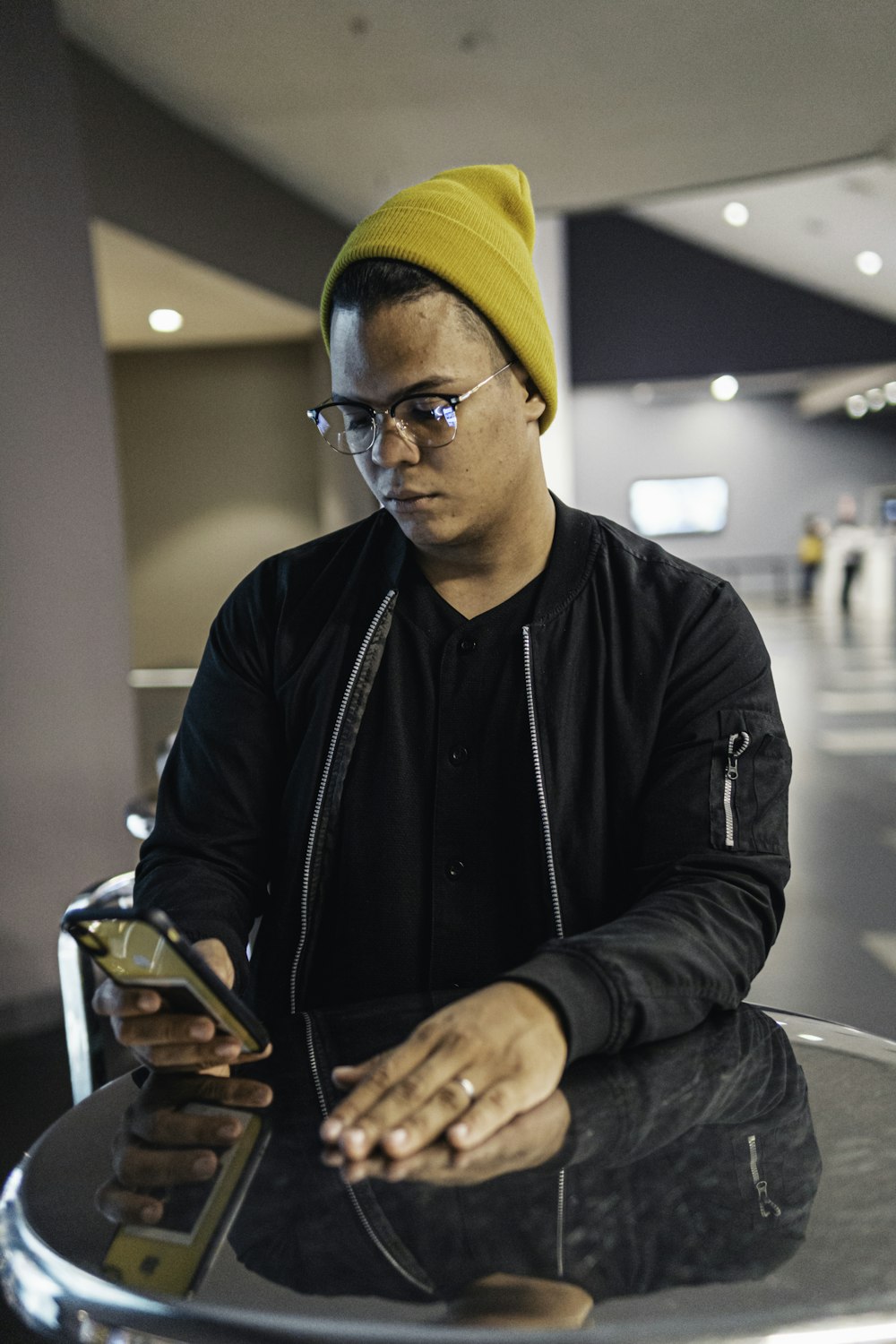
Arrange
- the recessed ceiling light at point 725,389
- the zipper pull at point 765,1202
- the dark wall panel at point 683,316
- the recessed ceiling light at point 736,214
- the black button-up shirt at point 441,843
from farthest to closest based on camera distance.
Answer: the recessed ceiling light at point 725,389, the dark wall panel at point 683,316, the recessed ceiling light at point 736,214, the black button-up shirt at point 441,843, the zipper pull at point 765,1202

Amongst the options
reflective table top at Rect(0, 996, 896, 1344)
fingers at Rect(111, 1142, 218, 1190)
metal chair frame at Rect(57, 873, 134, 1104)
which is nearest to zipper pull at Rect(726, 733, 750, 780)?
reflective table top at Rect(0, 996, 896, 1344)

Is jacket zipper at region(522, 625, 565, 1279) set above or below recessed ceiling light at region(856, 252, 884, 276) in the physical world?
below

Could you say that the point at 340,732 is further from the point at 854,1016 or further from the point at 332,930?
the point at 854,1016

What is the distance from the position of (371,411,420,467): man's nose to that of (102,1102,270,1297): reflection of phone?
712 mm

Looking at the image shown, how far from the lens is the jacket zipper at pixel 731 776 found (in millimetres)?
1291

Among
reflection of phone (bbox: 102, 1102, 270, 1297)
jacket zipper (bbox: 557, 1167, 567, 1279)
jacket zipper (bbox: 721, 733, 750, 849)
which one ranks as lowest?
reflection of phone (bbox: 102, 1102, 270, 1297)

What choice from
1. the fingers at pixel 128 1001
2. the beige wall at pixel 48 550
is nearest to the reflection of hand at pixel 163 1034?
the fingers at pixel 128 1001

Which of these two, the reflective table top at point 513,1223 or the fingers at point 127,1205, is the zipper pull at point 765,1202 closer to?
the reflective table top at point 513,1223

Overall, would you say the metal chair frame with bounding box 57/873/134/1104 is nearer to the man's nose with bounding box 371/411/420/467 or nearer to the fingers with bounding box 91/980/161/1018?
the fingers with bounding box 91/980/161/1018

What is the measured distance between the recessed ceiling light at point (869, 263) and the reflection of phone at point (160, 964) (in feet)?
49.2

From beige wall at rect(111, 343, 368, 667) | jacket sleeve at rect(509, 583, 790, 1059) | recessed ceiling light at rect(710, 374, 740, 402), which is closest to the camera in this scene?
jacket sleeve at rect(509, 583, 790, 1059)

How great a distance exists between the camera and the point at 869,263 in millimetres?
14539

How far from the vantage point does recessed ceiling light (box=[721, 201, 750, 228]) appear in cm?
1336

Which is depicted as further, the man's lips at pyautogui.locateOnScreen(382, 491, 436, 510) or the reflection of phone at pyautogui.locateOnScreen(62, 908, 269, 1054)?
the man's lips at pyautogui.locateOnScreen(382, 491, 436, 510)
